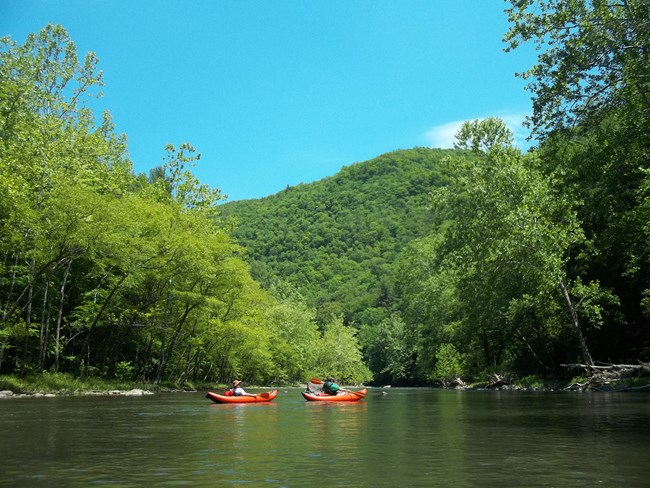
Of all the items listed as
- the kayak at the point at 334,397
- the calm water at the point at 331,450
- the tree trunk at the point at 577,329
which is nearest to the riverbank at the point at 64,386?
the calm water at the point at 331,450

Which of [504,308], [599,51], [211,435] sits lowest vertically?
[211,435]

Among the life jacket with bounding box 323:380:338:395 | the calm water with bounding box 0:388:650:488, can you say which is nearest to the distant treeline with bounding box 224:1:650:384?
the calm water with bounding box 0:388:650:488

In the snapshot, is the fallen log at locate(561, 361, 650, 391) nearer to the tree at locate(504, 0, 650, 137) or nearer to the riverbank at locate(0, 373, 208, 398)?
the tree at locate(504, 0, 650, 137)

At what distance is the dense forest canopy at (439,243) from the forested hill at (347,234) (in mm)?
69216

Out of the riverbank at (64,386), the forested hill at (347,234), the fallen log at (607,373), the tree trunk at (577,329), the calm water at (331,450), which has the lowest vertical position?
the calm water at (331,450)

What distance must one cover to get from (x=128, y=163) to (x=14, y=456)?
47.0 m

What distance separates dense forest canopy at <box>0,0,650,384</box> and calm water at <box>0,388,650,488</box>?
10799mm

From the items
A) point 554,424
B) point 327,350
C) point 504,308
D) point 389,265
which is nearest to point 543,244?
point 504,308

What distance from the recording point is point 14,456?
11.5 meters

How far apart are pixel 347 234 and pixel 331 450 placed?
13874cm

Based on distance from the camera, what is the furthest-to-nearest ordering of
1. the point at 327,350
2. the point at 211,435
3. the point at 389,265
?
1. the point at 389,265
2. the point at 327,350
3. the point at 211,435

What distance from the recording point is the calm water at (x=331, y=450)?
30.4 ft

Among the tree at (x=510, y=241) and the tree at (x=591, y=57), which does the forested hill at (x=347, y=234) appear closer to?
the tree at (x=510, y=241)

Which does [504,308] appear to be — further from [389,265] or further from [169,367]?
[389,265]
